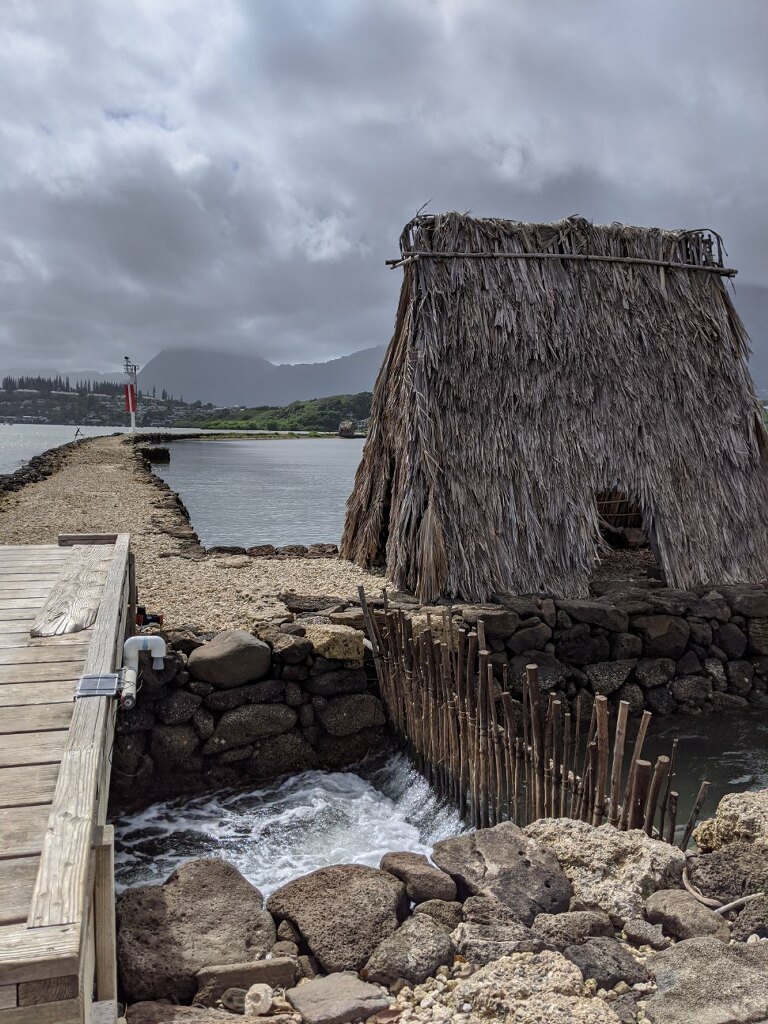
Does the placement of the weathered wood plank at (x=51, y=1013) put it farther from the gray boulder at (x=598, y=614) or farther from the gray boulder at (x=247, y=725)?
the gray boulder at (x=598, y=614)

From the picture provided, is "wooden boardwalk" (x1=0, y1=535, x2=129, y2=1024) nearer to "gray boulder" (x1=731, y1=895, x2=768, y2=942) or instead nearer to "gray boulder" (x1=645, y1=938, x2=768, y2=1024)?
"gray boulder" (x1=645, y1=938, x2=768, y2=1024)

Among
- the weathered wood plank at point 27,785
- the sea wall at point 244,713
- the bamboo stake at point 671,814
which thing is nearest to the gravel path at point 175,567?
the sea wall at point 244,713

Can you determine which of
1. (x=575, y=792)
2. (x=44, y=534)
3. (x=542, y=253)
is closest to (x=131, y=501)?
(x=44, y=534)

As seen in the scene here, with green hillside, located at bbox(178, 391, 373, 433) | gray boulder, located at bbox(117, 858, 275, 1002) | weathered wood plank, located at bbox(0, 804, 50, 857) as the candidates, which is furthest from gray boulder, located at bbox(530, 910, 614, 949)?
green hillside, located at bbox(178, 391, 373, 433)

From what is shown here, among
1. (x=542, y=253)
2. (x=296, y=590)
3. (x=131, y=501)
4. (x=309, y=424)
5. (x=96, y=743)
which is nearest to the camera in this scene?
(x=96, y=743)

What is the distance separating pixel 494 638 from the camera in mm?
7848

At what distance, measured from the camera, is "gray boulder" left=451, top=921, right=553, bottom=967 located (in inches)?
137

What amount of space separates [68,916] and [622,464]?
8.47 m

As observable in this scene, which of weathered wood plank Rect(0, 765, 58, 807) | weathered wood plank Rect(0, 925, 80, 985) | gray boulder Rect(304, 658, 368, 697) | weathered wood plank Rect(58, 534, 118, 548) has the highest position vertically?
weathered wood plank Rect(58, 534, 118, 548)

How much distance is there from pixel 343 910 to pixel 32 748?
6.15 ft

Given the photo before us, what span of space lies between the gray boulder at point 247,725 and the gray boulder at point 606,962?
3785 millimetres

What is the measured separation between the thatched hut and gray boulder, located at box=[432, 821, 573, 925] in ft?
12.9

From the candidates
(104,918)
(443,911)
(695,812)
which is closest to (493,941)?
(443,911)

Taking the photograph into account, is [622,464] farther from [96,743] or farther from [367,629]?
Result: [96,743]
